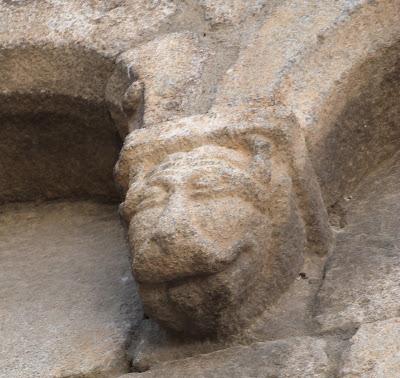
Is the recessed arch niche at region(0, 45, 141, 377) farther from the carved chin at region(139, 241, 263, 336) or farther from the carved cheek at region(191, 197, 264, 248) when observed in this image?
the carved cheek at region(191, 197, 264, 248)

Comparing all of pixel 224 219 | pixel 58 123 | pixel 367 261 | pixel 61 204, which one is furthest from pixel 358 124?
pixel 61 204

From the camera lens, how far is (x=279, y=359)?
2020 millimetres

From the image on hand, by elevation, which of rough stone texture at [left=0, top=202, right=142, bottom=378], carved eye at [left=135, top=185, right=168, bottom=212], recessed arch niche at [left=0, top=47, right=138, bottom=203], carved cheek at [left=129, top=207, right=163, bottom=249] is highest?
carved eye at [left=135, top=185, right=168, bottom=212]

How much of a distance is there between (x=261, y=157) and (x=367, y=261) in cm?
27

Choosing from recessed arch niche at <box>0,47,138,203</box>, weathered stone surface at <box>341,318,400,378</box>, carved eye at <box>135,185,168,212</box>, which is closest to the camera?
weathered stone surface at <box>341,318,400,378</box>

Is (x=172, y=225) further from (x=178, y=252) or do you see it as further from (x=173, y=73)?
(x=173, y=73)

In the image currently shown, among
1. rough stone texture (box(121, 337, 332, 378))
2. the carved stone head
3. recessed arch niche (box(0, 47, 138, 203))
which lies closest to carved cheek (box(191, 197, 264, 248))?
the carved stone head

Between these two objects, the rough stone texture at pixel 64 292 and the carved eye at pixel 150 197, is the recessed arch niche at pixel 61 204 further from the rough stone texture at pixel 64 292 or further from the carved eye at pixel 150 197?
the carved eye at pixel 150 197

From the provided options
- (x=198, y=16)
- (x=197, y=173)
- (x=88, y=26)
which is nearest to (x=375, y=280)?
(x=197, y=173)

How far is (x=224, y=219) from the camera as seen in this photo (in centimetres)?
207

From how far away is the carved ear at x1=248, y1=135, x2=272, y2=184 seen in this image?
2.16m

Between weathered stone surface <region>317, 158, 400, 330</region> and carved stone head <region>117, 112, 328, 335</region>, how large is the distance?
9 centimetres

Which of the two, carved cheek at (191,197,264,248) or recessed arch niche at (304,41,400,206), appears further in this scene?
recessed arch niche at (304,41,400,206)

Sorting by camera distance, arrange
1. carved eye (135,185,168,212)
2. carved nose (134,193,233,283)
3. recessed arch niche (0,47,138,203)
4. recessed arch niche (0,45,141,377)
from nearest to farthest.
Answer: carved nose (134,193,233,283), carved eye (135,185,168,212), recessed arch niche (0,45,141,377), recessed arch niche (0,47,138,203)
